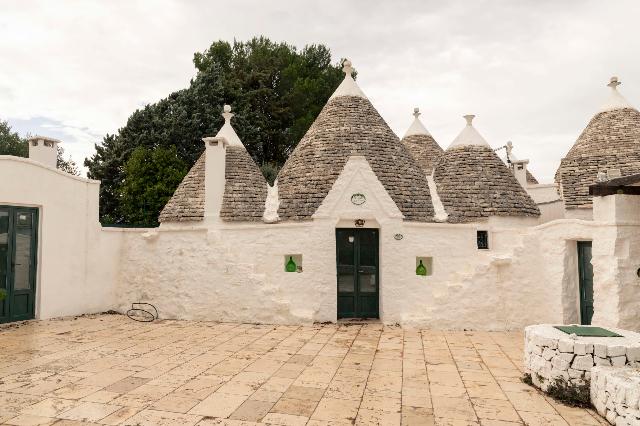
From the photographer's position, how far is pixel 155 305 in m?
12.3

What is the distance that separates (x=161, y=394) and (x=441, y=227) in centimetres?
825

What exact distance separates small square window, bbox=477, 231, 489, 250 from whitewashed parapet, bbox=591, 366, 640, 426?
6459 mm

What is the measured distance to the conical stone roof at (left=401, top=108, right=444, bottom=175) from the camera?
60.3 feet

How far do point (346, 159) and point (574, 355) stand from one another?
27.1 feet

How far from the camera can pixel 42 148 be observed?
12.8 meters

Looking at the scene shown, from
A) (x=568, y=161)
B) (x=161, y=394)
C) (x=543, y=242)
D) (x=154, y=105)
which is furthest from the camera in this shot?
(x=154, y=105)

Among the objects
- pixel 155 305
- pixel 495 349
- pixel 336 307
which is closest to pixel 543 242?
pixel 495 349

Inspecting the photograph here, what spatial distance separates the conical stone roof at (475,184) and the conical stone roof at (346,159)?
781 millimetres

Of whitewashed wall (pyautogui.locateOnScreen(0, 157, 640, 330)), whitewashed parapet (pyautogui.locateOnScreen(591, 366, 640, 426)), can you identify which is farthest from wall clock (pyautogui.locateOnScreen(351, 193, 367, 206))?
whitewashed parapet (pyautogui.locateOnScreen(591, 366, 640, 426))

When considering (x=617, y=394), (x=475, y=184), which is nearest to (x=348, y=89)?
(x=475, y=184)

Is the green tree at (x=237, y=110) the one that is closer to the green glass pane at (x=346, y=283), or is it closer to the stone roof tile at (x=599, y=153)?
the green glass pane at (x=346, y=283)

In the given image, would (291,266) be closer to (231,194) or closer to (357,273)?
(357,273)

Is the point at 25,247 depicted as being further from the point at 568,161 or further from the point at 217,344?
the point at 568,161

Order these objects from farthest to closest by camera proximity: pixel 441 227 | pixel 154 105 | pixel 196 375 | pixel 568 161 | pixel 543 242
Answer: pixel 154 105, pixel 568 161, pixel 441 227, pixel 543 242, pixel 196 375
